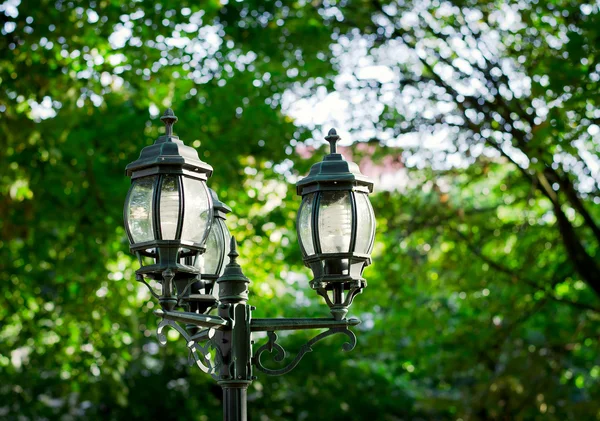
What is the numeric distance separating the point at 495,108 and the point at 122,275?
17.5 feet

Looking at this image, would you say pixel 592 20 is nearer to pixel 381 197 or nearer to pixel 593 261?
pixel 593 261

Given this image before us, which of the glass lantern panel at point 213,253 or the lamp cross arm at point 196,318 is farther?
the glass lantern panel at point 213,253

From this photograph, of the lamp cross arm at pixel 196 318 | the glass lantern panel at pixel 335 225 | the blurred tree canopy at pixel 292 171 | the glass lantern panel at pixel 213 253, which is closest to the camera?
the lamp cross arm at pixel 196 318

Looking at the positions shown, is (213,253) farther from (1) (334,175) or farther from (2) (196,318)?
(1) (334,175)

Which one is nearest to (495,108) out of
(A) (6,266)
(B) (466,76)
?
(B) (466,76)

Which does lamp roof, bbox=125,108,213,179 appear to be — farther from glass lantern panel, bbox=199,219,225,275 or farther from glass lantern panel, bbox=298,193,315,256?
glass lantern panel, bbox=199,219,225,275

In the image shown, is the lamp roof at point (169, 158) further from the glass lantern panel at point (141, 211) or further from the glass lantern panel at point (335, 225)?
the glass lantern panel at point (335, 225)

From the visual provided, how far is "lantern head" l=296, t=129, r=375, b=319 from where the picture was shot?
13.4ft

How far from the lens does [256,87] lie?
10492 millimetres

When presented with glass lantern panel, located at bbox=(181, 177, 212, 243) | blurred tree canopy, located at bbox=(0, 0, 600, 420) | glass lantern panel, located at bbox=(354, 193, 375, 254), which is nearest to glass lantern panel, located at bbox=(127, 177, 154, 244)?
glass lantern panel, located at bbox=(181, 177, 212, 243)

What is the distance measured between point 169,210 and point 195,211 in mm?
129

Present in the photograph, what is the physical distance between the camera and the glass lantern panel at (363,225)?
162 inches

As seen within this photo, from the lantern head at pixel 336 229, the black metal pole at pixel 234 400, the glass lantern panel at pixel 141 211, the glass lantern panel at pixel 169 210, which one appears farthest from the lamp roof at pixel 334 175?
the black metal pole at pixel 234 400

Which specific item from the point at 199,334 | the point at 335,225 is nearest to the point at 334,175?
the point at 335,225
